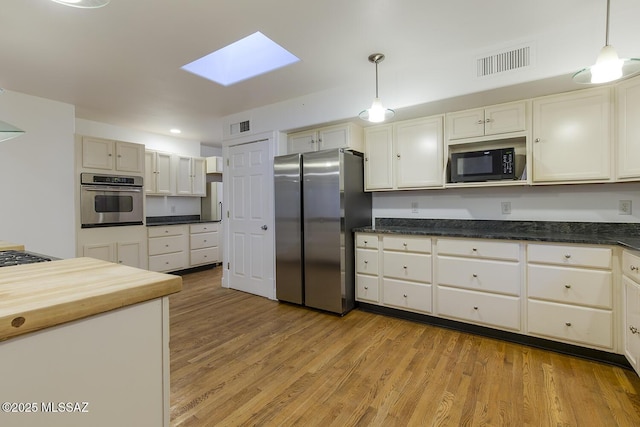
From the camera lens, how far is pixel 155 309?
2.89 feet

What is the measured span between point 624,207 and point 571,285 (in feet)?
2.90

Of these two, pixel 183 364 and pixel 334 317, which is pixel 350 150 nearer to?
pixel 334 317

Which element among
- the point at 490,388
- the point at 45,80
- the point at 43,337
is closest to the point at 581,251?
the point at 490,388

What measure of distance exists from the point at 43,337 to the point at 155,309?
254 mm

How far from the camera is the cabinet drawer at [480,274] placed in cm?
246

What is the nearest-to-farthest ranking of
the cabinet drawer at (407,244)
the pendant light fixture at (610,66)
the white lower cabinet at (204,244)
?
the pendant light fixture at (610,66), the cabinet drawer at (407,244), the white lower cabinet at (204,244)

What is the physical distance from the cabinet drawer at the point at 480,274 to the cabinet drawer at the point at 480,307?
0.20ft

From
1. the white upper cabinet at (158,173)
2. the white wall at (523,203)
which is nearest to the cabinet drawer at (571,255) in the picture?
the white wall at (523,203)

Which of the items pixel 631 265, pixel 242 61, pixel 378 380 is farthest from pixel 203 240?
pixel 631 265

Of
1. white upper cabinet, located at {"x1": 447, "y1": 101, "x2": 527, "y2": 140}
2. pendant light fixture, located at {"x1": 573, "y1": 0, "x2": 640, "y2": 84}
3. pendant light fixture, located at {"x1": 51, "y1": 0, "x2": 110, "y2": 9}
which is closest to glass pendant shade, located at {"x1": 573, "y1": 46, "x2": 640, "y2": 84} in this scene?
pendant light fixture, located at {"x1": 573, "y1": 0, "x2": 640, "y2": 84}

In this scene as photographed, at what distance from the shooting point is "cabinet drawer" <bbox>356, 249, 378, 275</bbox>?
10.4 ft

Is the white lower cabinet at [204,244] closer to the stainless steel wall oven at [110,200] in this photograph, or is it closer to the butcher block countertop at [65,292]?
the stainless steel wall oven at [110,200]

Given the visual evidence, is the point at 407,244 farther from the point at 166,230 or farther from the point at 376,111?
the point at 166,230

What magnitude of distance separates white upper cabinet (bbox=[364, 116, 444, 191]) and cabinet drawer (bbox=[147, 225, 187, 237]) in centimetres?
337
